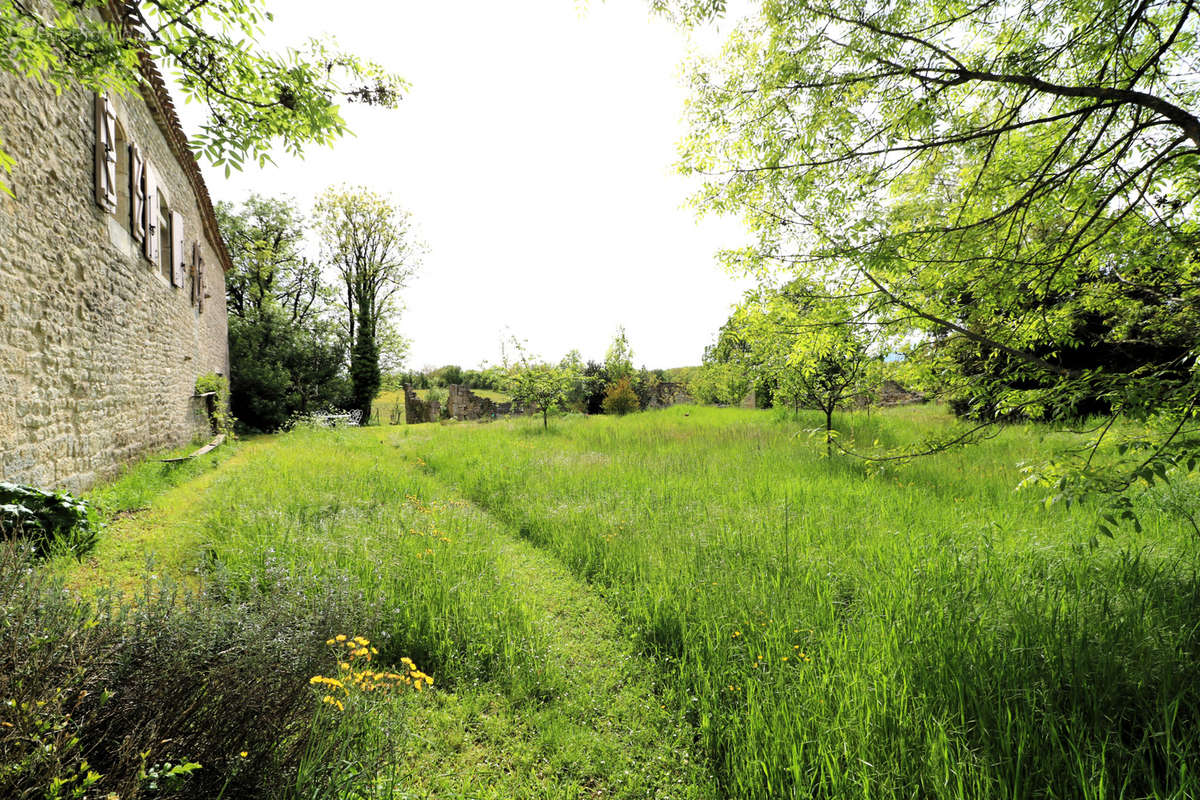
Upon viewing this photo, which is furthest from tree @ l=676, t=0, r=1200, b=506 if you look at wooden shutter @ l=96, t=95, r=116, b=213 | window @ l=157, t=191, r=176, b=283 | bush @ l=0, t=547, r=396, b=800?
window @ l=157, t=191, r=176, b=283

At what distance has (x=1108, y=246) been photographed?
2795mm

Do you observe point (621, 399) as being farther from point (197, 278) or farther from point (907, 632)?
point (907, 632)

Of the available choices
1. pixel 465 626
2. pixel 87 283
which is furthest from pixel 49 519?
pixel 465 626

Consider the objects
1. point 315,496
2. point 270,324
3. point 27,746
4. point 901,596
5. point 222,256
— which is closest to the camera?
point 27,746

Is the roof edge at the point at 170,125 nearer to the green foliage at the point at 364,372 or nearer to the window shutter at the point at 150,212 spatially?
the window shutter at the point at 150,212

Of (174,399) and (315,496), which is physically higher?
(174,399)

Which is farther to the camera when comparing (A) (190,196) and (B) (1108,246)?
(A) (190,196)

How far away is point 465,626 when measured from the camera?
316 cm

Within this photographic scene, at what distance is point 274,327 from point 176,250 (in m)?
8.43

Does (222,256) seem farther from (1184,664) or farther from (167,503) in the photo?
(1184,664)

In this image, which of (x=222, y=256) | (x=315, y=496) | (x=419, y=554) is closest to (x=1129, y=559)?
(x=419, y=554)

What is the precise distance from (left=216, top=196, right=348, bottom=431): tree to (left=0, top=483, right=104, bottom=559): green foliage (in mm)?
13821

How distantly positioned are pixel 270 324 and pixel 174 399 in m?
9.01

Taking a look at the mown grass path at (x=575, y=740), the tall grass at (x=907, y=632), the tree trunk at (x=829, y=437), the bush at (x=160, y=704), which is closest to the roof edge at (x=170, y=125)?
the bush at (x=160, y=704)
